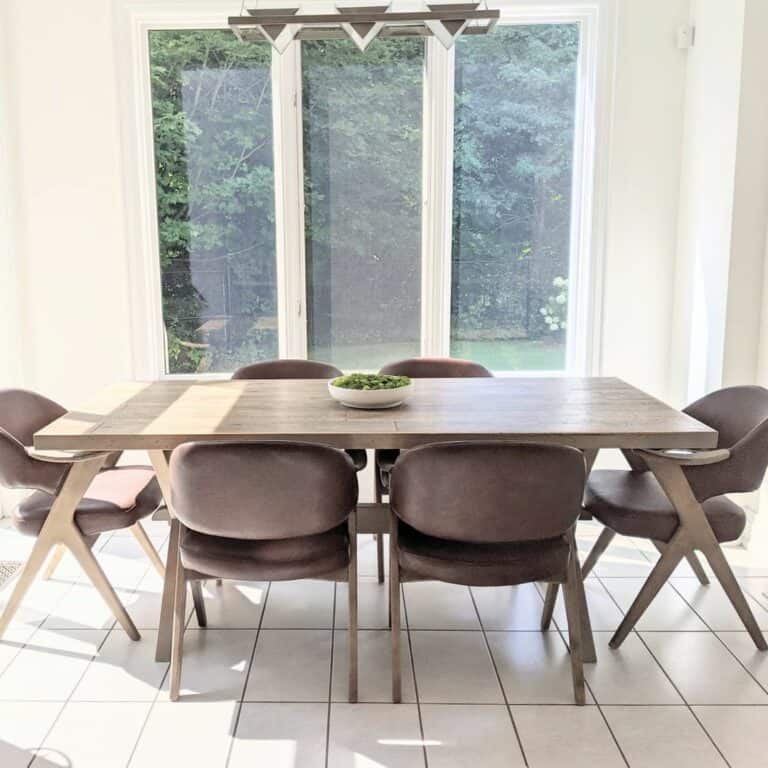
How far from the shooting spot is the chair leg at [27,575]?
8.70ft

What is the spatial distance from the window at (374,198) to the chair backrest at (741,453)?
4.24 ft

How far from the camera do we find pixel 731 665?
8.58 feet

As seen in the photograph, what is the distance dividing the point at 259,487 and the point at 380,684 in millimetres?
782

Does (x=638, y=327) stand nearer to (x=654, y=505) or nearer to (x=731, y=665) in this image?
(x=654, y=505)

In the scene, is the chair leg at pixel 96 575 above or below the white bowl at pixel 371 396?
below

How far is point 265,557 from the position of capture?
7.70ft

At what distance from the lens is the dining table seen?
245cm

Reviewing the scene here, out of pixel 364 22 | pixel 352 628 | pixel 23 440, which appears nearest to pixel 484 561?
pixel 352 628

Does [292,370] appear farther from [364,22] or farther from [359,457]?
[364,22]

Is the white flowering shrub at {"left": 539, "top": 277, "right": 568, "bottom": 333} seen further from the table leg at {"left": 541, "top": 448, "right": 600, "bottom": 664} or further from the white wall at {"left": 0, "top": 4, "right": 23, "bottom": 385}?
the white wall at {"left": 0, "top": 4, "right": 23, "bottom": 385}

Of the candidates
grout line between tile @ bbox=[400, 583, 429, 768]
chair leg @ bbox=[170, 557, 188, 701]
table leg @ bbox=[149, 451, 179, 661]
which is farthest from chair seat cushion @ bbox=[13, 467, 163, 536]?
→ grout line between tile @ bbox=[400, 583, 429, 768]

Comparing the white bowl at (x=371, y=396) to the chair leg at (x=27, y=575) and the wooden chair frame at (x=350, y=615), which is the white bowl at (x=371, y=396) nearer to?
the wooden chair frame at (x=350, y=615)

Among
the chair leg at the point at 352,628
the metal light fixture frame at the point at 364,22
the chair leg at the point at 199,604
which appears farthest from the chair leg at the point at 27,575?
the metal light fixture frame at the point at 364,22

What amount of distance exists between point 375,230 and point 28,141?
169 cm
